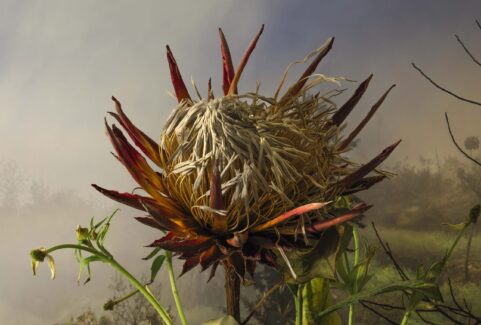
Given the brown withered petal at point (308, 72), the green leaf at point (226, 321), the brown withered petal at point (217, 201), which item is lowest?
the green leaf at point (226, 321)

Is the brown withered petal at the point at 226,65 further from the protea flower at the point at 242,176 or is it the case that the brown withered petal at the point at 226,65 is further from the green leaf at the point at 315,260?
the green leaf at the point at 315,260

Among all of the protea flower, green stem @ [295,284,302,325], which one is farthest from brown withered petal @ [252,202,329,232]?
green stem @ [295,284,302,325]

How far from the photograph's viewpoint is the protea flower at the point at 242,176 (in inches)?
16.3

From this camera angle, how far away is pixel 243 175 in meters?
0.42

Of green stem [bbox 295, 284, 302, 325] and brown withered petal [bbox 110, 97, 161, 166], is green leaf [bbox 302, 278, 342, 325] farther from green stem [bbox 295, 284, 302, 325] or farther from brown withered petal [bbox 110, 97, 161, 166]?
brown withered petal [bbox 110, 97, 161, 166]

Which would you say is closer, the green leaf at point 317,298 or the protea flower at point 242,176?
the protea flower at point 242,176

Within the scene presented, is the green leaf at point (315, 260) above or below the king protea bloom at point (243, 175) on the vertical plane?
below

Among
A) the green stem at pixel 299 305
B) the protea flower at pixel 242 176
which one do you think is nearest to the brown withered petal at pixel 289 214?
the protea flower at pixel 242 176

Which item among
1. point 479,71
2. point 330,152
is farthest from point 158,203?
point 479,71

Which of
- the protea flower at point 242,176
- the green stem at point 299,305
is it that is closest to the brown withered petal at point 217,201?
the protea flower at point 242,176

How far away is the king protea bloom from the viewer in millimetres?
414

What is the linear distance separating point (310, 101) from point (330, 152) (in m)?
0.05

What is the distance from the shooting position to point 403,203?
8.28 feet

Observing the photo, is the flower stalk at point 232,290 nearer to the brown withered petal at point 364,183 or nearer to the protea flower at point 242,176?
the protea flower at point 242,176
